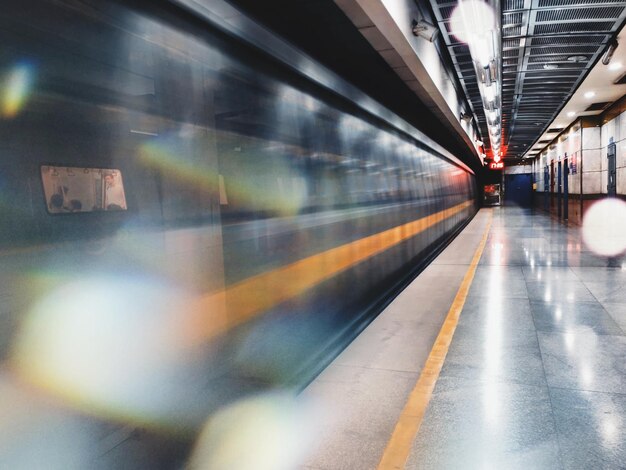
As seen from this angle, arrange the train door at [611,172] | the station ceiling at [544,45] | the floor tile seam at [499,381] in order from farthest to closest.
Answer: the train door at [611,172] < the station ceiling at [544,45] < the floor tile seam at [499,381]

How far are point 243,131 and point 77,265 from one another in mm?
1530

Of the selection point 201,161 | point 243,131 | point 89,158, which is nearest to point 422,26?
point 243,131

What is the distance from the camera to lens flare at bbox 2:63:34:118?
1593 millimetres

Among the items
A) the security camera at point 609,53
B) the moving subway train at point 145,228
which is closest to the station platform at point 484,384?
the moving subway train at point 145,228

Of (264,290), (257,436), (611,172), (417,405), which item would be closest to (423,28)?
(264,290)

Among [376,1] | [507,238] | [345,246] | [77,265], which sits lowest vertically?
[507,238]

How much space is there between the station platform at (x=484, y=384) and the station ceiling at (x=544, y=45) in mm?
4199

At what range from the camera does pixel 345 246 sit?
5.02 m

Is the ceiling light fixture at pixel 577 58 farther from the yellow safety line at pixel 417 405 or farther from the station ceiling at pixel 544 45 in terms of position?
the yellow safety line at pixel 417 405

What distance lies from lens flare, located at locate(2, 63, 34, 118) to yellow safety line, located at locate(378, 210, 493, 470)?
2.39m

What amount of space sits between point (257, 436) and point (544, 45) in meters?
9.12

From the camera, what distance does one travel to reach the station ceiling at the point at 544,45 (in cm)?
709

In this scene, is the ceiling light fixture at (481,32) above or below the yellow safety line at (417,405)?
above

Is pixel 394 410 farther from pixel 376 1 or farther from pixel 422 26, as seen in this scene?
pixel 422 26
